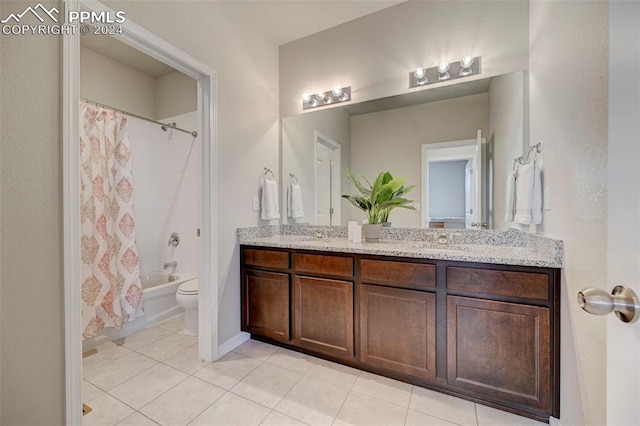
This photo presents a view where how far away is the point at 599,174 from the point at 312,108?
213 cm

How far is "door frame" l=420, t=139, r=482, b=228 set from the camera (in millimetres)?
2040

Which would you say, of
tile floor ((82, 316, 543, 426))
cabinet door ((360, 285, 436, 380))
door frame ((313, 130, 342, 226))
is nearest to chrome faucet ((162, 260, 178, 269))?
tile floor ((82, 316, 543, 426))

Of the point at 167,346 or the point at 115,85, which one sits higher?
the point at 115,85

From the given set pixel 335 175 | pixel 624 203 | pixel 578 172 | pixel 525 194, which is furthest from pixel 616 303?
pixel 335 175

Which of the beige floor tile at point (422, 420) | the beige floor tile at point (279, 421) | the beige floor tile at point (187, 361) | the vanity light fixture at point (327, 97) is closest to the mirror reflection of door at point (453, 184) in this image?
the vanity light fixture at point (327, 97)

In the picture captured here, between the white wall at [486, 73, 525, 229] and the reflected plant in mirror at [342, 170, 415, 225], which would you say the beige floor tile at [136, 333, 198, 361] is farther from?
the white wall at [486, 73, 525, 229]

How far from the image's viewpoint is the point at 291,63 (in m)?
2.64

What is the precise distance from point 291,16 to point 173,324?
302 cm

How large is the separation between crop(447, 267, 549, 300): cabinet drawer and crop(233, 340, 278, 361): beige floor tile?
1413mm

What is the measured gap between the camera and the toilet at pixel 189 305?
7.79 feet

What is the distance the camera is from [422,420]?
55.2 inches

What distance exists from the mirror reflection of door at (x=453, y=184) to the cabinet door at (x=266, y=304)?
1.26 m

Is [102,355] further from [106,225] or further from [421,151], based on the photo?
[421,151]

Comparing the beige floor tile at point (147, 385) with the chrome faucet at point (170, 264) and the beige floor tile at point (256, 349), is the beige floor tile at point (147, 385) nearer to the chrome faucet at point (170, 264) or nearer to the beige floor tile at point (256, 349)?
the beige floor tile at point (256, 349)
